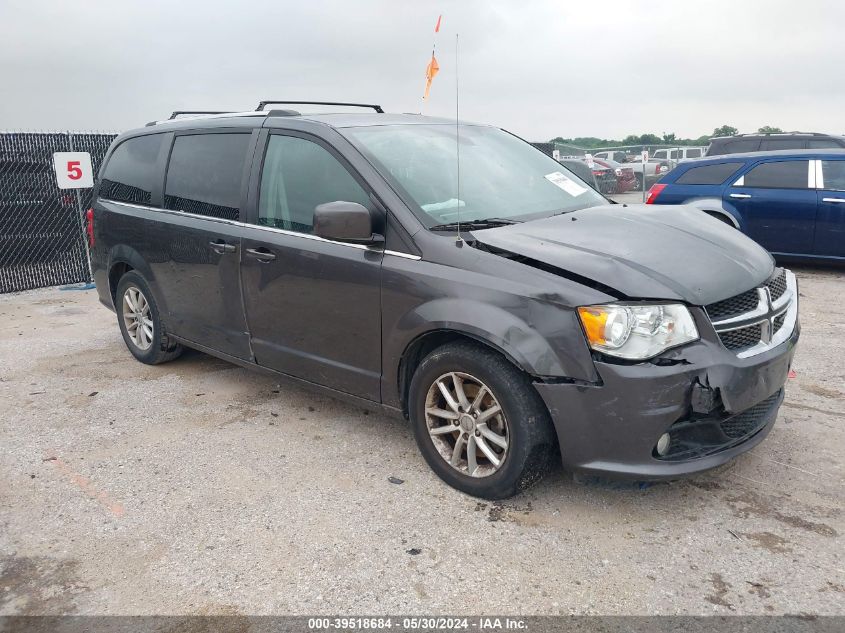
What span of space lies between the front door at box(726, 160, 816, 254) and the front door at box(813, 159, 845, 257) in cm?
9

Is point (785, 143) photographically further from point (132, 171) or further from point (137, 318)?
point (137, 318)

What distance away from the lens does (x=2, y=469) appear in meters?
3.86

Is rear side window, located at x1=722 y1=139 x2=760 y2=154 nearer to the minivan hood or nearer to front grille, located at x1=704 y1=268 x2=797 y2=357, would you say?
the minivan hood

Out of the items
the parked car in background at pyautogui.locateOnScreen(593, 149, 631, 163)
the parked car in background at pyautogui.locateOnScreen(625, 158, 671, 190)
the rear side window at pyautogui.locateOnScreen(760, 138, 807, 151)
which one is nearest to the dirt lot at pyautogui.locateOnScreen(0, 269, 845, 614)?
the rear side window at pyautogui.locateOnScreen(760, 138, 807, 151)

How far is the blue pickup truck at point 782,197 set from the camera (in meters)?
A: 8.45

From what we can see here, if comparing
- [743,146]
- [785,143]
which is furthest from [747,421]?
[743,146]

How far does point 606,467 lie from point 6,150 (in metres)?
8.87

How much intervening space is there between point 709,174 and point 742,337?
23.1ft

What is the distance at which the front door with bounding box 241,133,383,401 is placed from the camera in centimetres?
363

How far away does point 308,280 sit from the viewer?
384cm

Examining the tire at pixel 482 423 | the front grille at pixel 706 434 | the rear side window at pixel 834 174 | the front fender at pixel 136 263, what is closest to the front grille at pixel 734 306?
the front grille at pixel 706 434

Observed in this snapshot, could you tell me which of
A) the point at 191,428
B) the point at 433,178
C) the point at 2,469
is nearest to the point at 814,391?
the point at 433,178

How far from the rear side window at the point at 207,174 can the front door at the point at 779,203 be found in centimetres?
691

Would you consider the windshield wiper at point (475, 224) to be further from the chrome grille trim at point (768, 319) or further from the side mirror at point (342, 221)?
the chrome grille trim at point (768, 319)
